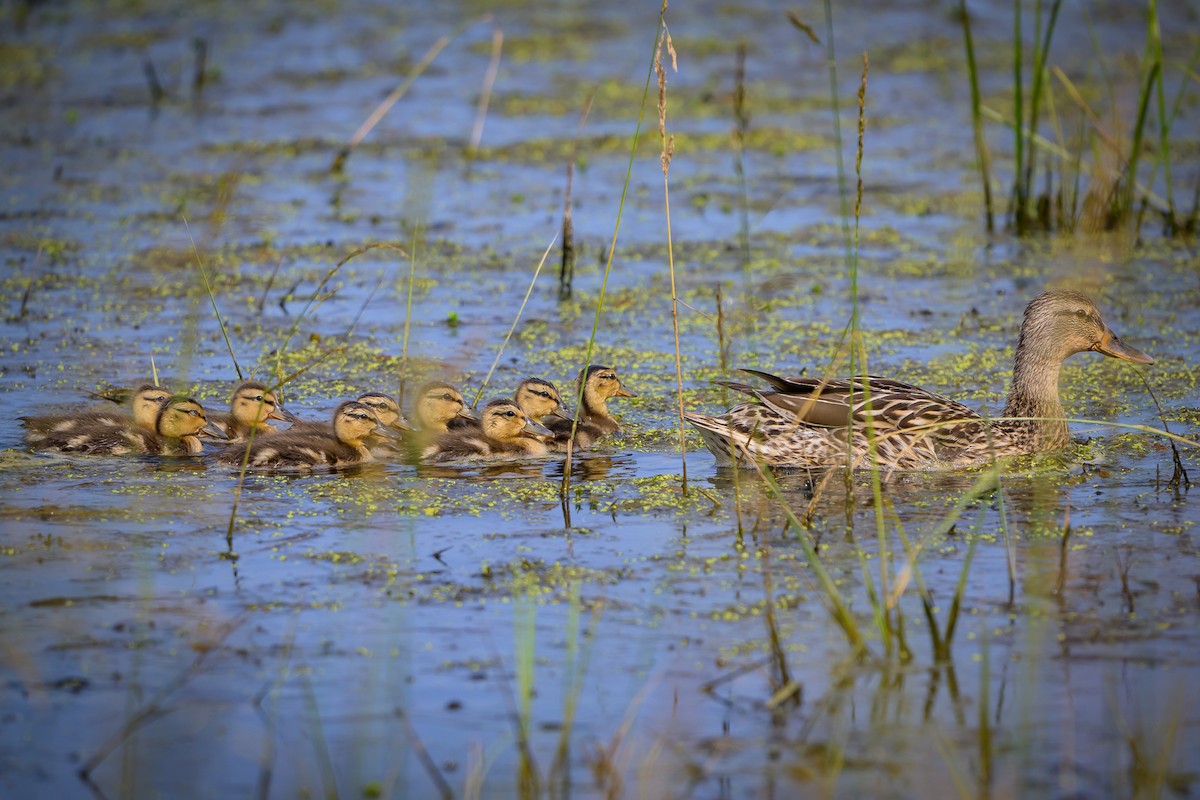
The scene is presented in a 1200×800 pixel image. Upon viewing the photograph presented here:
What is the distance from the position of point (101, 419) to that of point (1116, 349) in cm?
393

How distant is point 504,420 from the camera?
20.2 feet

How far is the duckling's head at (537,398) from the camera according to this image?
6340mm

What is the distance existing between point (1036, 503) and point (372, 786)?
278cm

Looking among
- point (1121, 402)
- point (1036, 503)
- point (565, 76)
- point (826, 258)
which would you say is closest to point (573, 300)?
point (826, 258)

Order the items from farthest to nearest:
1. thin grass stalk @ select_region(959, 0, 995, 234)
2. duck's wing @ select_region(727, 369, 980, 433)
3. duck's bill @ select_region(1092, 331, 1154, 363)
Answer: thin grass stalk @ select_region(959, 0, 995, 234) → duck's bill @ select_region(1092, 331, 1154, 363) → duck's wing @ select_region(727, 369, 980, 433)

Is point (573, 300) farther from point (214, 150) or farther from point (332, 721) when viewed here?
point (332, 721)

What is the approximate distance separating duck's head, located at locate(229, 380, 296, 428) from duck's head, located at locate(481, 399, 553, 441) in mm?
757

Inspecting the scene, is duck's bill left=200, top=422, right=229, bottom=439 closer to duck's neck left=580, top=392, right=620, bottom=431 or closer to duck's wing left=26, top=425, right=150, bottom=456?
duck's wing left=26, top=425, right=150, bottom=456

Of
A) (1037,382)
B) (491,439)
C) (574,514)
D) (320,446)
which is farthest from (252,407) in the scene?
(1037,382)

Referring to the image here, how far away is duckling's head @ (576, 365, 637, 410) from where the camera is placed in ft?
20.9

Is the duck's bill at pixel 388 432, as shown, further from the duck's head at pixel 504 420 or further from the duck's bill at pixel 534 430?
the duck's bill at pixel 534 430

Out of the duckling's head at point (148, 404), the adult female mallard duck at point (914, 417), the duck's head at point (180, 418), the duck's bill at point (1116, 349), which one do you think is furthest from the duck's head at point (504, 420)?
the duck's bill at point (1116, 349)

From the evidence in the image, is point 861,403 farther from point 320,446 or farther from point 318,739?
point 318,739

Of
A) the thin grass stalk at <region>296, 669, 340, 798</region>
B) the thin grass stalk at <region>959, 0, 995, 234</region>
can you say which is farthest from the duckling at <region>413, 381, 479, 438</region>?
the thin grass stalk at <region>959, 0, 995, 234</region>
